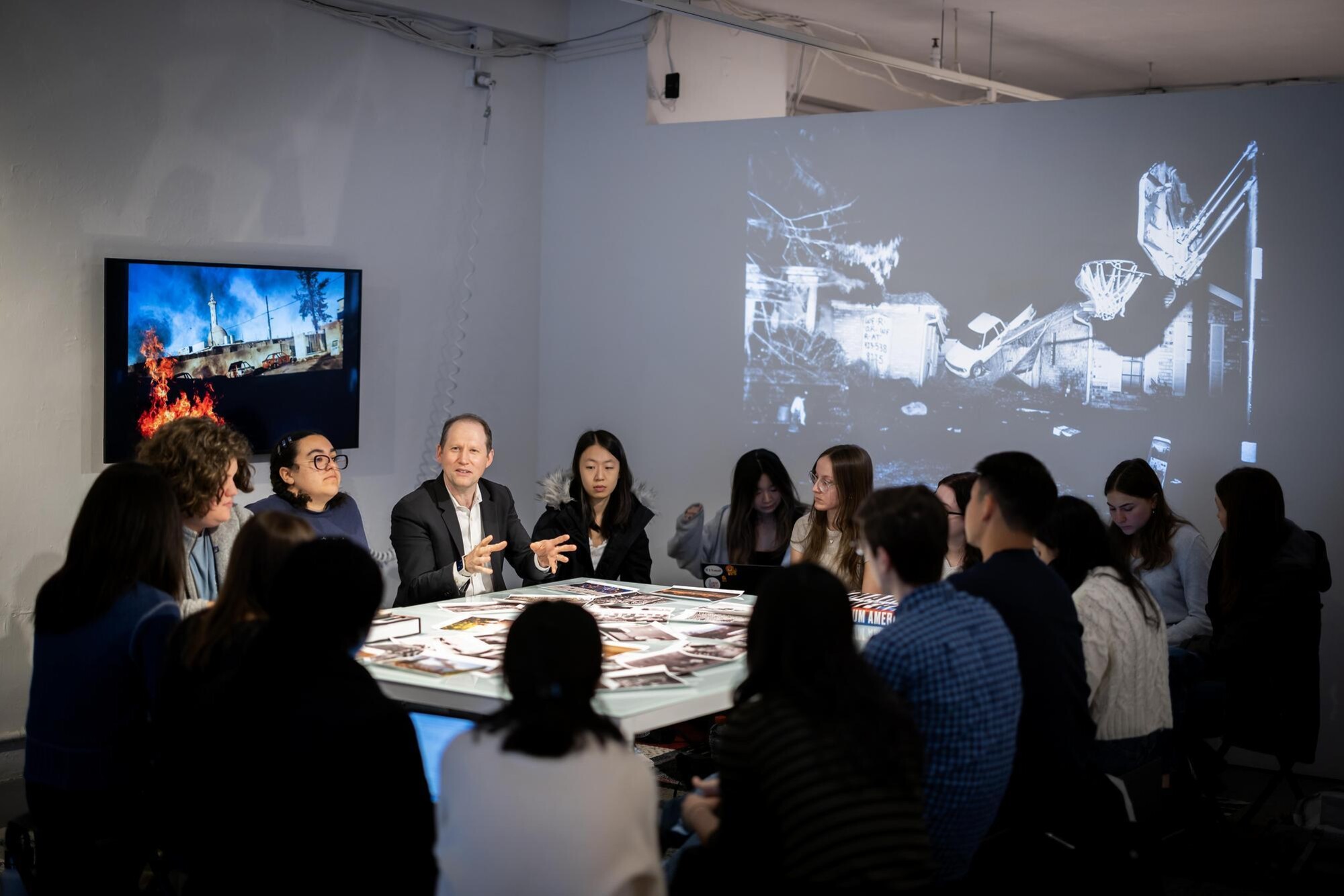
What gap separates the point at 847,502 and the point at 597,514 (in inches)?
43.8

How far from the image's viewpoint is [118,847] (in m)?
2.56

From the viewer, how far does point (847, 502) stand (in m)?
4.73

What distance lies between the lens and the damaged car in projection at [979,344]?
572 cm

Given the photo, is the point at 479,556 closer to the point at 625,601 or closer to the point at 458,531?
the point at 458,531

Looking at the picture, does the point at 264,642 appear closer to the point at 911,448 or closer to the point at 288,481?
the point at 288,481

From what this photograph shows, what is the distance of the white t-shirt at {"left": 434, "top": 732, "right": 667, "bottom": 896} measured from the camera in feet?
6.49

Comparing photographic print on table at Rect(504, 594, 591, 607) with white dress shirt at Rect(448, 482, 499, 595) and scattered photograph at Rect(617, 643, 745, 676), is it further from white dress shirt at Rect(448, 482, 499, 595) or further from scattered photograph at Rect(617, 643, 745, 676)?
scattered photograph at Rect(617, 643, 745, 676)

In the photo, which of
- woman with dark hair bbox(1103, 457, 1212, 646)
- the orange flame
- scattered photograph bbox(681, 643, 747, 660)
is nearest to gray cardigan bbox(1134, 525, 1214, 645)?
woman with dark hair bbox(1103, 457, 1212, 646)

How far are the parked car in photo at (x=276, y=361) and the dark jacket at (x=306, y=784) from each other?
11.5 feet

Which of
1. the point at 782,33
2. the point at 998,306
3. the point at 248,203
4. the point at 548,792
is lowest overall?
the point at 548,792

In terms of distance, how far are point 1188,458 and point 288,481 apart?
149 inches

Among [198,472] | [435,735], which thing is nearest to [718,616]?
[435,735]

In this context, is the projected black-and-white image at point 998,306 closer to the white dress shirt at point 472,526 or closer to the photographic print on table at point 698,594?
the photographic print on table at point 698,594

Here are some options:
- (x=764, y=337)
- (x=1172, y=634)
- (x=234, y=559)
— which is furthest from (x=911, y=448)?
(x=234, y=559)
